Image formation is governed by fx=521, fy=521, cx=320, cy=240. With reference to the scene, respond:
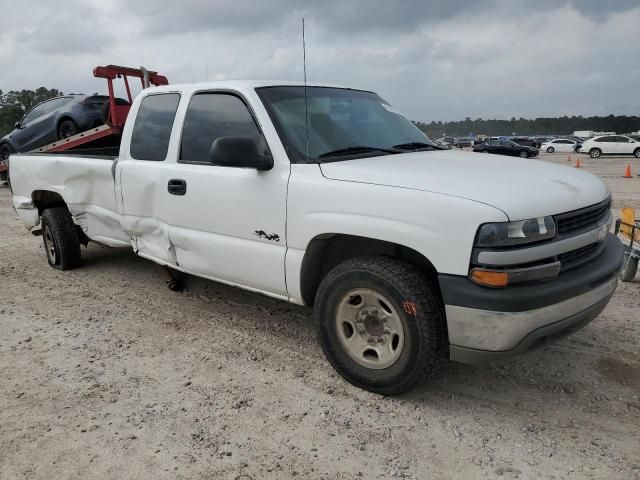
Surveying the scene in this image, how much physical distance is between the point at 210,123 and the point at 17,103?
187 ft

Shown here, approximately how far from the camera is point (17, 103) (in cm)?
5144

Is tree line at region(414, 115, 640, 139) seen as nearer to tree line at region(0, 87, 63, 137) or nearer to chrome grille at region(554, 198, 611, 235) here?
tree line at region(0, 87, 63, 137)

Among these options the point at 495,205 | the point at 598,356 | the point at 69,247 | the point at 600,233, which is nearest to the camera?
the point at 495,205

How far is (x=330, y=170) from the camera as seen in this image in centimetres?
315

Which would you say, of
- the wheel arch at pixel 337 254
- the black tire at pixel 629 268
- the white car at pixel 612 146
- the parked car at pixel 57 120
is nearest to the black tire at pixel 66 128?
the parked car at pixel 57 120

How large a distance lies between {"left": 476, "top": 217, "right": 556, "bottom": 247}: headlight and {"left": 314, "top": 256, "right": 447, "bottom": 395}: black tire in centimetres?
46

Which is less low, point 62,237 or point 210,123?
point 210,123

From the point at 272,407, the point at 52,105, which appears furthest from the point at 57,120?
the point at 272,407

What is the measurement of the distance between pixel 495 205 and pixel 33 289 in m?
4.81

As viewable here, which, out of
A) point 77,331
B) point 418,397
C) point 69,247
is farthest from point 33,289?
point 418,397

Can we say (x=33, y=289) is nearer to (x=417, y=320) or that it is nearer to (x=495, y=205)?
(x=417, y=320)

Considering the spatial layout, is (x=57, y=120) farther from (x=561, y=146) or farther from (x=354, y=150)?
(x=561, y=146)

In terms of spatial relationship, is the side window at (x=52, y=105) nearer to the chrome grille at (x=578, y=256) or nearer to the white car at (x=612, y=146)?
the chrome grille at (x=578, y=256)

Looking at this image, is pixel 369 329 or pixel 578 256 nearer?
pixel 578 256
